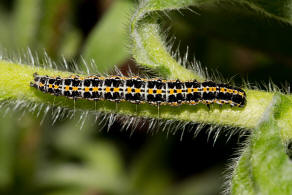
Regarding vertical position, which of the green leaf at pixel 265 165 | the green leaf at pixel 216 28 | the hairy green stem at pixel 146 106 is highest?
the green leaf at pixel 216 28

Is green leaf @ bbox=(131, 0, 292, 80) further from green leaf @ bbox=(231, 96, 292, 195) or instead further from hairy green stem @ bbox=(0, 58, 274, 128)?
green leaf @ bbox=(231, 96, 292, 195)

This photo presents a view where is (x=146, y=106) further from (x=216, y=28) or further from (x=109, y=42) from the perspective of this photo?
(x=216, y=28)

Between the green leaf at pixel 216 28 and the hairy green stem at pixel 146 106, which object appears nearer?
the green leaf at pixel 216 28

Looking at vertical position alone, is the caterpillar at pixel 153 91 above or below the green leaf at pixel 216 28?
below

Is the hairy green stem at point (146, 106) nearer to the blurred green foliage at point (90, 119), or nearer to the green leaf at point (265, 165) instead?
the green leaf at point (265, 165)

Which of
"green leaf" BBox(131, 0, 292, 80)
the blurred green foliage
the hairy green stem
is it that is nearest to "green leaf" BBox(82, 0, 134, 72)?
the blurred green foliage

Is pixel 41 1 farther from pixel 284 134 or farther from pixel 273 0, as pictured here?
pixel 284 134

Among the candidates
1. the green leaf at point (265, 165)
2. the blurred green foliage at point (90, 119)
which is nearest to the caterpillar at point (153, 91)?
the green leaf at point (265, 165)
